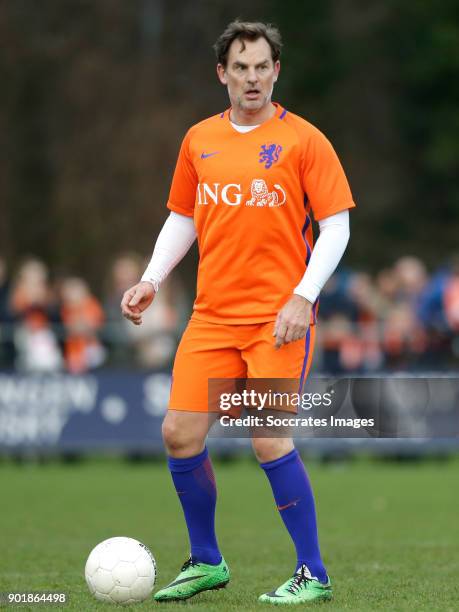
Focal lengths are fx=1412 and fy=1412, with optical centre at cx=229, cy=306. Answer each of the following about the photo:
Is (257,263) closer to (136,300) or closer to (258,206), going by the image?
(258,206)

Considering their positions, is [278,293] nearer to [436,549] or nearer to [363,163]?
[436,549]

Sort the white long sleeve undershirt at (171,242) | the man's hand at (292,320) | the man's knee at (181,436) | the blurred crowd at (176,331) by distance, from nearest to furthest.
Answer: the man's hand at (292,320)
the man's knee at (181,436)
the white long sleeve undershirt at (171,242)
the blurred crowd at (176,331)

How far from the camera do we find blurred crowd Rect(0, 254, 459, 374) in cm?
1548

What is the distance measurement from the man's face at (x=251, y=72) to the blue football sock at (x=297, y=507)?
157 cm

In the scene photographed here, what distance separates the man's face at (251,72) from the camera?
20.2ft

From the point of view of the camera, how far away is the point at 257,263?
6254 mm

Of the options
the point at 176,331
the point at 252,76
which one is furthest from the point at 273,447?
the point at 176,331

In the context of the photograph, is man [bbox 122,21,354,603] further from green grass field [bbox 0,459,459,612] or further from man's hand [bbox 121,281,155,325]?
green grass field [bbox 0,459,459,612]

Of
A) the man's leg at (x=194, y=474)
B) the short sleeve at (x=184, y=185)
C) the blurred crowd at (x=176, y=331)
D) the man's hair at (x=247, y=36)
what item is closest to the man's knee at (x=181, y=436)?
the man's leg at (x=194, y=474)

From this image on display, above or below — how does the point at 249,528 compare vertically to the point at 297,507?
Result: below

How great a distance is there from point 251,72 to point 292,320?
1100 mm

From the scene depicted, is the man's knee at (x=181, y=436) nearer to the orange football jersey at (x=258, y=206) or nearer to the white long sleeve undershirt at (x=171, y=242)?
the orange football jersey at (x=258, y=206)

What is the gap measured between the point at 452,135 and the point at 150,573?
3504cm

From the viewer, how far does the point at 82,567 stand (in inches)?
300
